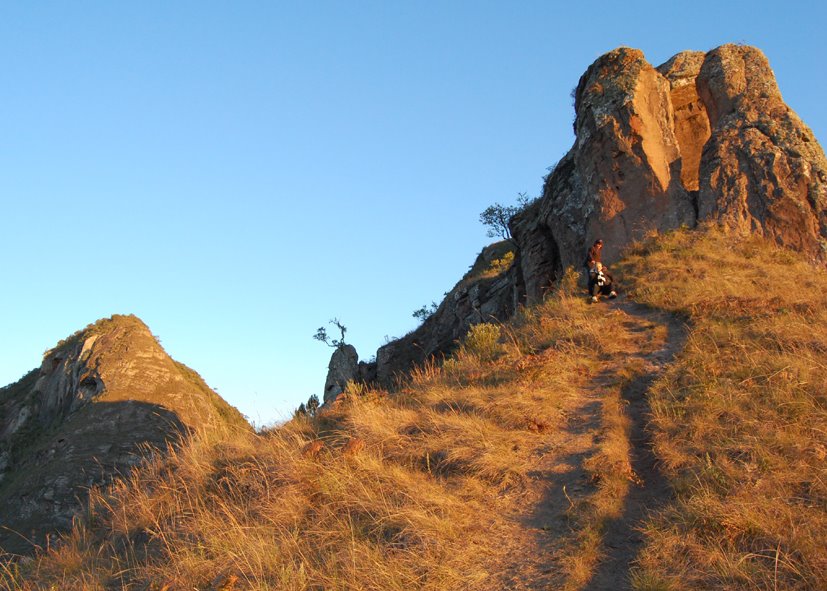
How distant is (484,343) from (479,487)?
22.4ft

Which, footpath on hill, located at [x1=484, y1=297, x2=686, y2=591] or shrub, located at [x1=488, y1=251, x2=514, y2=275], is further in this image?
shrub, located at [x1=488, y1=251, x2=514, y2=275]

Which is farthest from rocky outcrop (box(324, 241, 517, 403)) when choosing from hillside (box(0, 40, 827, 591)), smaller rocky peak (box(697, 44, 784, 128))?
hillside (box(0, 40, 827, 591))

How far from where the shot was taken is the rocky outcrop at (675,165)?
18.2m

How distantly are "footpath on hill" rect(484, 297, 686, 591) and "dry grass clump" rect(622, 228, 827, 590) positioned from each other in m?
0.27

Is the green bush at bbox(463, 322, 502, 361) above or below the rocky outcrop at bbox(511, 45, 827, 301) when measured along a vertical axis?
below

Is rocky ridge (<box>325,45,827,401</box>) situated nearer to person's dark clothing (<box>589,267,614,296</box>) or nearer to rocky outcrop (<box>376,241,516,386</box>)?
rocky outcrop (<box>376,241,516,386</box>)

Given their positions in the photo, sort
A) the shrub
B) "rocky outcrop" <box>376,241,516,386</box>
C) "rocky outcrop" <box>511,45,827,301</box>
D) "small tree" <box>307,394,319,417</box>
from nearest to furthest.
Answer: "small tree" <box>307,394,319,417</box>
"rocky outcrop" <box>511,45,827,301</box>
"rocky outcrop" <box>376,241,516,386</box>
the shrub

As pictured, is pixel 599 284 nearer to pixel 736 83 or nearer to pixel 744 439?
pixel 744 439

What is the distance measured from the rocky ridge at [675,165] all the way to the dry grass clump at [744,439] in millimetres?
3845

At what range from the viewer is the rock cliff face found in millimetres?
29361

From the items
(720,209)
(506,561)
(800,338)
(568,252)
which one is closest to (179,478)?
(506,561)

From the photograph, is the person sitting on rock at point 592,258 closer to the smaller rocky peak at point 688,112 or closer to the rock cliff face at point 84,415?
the smaller rocky peak at point 688,112

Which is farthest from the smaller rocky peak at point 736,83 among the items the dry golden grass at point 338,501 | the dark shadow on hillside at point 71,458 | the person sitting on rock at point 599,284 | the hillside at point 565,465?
the dark shadow on hillside at point 71,458

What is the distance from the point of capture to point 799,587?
17.0 ft
